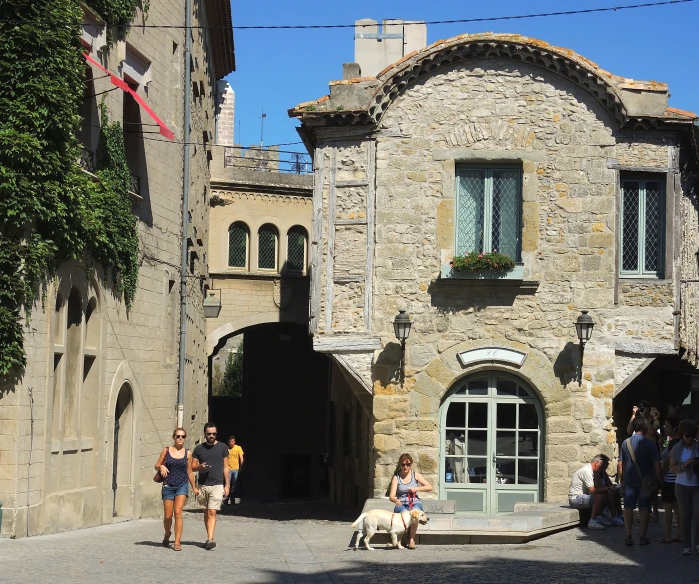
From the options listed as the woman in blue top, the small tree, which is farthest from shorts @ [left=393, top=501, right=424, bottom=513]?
the small tree

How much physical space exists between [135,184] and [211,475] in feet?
24.3

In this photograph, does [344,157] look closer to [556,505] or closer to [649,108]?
[649,108]

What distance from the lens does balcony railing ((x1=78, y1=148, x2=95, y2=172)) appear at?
55.1 feet

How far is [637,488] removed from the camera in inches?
538

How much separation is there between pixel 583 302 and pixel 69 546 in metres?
8.79

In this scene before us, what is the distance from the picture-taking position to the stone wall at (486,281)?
18.3 metres

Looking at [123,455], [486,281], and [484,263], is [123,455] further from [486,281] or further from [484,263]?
[484,263]

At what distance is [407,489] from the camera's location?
1445cm

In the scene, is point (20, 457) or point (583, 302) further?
point (583, 302)

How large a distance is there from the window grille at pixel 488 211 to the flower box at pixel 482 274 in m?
0.30

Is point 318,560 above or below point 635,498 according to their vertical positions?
below

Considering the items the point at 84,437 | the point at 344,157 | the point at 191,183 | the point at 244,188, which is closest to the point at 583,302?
the point at 344,157

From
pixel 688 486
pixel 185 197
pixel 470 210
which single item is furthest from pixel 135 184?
pixel 688 486

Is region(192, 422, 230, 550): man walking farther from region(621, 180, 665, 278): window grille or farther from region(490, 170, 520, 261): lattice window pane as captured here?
region(621, 180, 665, 278): window grille
